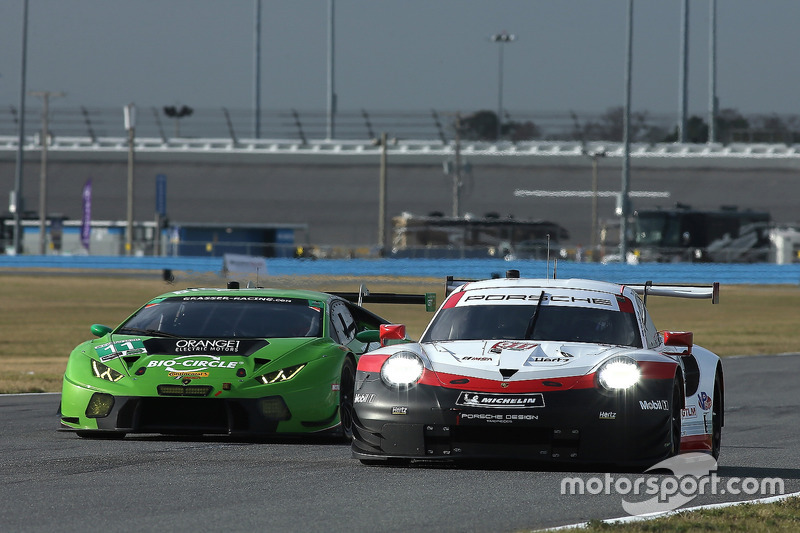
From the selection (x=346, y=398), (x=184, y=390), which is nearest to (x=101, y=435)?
(x=184, y=390)

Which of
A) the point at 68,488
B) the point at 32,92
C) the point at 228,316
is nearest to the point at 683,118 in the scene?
the point at 32,92

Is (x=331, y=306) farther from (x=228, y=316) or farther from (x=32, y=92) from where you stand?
(x=32, y=92)

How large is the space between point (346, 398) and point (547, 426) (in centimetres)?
293

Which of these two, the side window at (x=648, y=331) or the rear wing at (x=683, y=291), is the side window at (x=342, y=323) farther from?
the side window at (x=648, y=331)

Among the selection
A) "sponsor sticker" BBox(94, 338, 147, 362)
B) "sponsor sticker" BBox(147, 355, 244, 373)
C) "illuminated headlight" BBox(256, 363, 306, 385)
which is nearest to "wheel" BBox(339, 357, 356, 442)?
"illuminated headlight" BBox(256, 363, 306, 385)

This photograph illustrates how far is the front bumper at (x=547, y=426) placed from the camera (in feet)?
24.1

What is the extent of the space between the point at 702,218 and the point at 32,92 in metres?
31.7

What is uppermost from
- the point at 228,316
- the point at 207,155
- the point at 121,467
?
the point at 207,155

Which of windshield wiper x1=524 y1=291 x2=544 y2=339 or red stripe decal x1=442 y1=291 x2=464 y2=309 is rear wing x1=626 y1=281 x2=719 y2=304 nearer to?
windshield wiper x1=524 y1=291 x2=544 y2=339

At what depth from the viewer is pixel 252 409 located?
358 inches

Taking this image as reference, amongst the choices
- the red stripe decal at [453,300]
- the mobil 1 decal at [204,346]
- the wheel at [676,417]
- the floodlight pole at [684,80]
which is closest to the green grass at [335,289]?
the wheel at [676,417]

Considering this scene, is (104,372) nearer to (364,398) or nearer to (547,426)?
(364,398)

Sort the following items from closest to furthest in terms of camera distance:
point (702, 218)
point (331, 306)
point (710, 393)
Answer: point (710, 393), point (331, 306), point (702, 218)

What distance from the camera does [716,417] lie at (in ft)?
29.4
